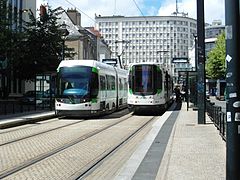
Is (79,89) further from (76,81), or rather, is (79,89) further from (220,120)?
(220,120)

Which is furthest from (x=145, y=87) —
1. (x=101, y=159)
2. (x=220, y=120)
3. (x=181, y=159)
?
(x=181, y=159)

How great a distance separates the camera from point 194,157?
10727 mm

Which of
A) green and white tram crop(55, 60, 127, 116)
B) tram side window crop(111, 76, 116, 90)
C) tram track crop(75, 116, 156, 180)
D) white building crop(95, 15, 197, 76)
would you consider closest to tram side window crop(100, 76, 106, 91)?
green and white tram crop(55, 60, 127, 116)

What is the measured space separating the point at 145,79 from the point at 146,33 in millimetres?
56405

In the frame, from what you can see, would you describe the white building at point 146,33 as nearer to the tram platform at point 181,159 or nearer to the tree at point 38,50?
the tree at point 38,50

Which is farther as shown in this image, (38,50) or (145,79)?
(38,50)

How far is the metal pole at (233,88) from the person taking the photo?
5.87 metres

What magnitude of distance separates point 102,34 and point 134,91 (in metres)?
61.3

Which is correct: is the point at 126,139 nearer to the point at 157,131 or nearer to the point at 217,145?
the point at 157,131

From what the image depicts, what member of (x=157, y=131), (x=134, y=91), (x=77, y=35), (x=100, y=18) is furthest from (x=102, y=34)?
(x=157, y=131)

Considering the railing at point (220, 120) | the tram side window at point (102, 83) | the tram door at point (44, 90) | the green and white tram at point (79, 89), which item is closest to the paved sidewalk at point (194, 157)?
the railing at point (220, 120)

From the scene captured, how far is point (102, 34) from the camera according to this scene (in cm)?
8831

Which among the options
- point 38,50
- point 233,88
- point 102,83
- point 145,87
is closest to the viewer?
point 233,88

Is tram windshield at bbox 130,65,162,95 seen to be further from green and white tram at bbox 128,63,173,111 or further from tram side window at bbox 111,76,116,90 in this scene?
tram side window at bbox 111,76,116,90
